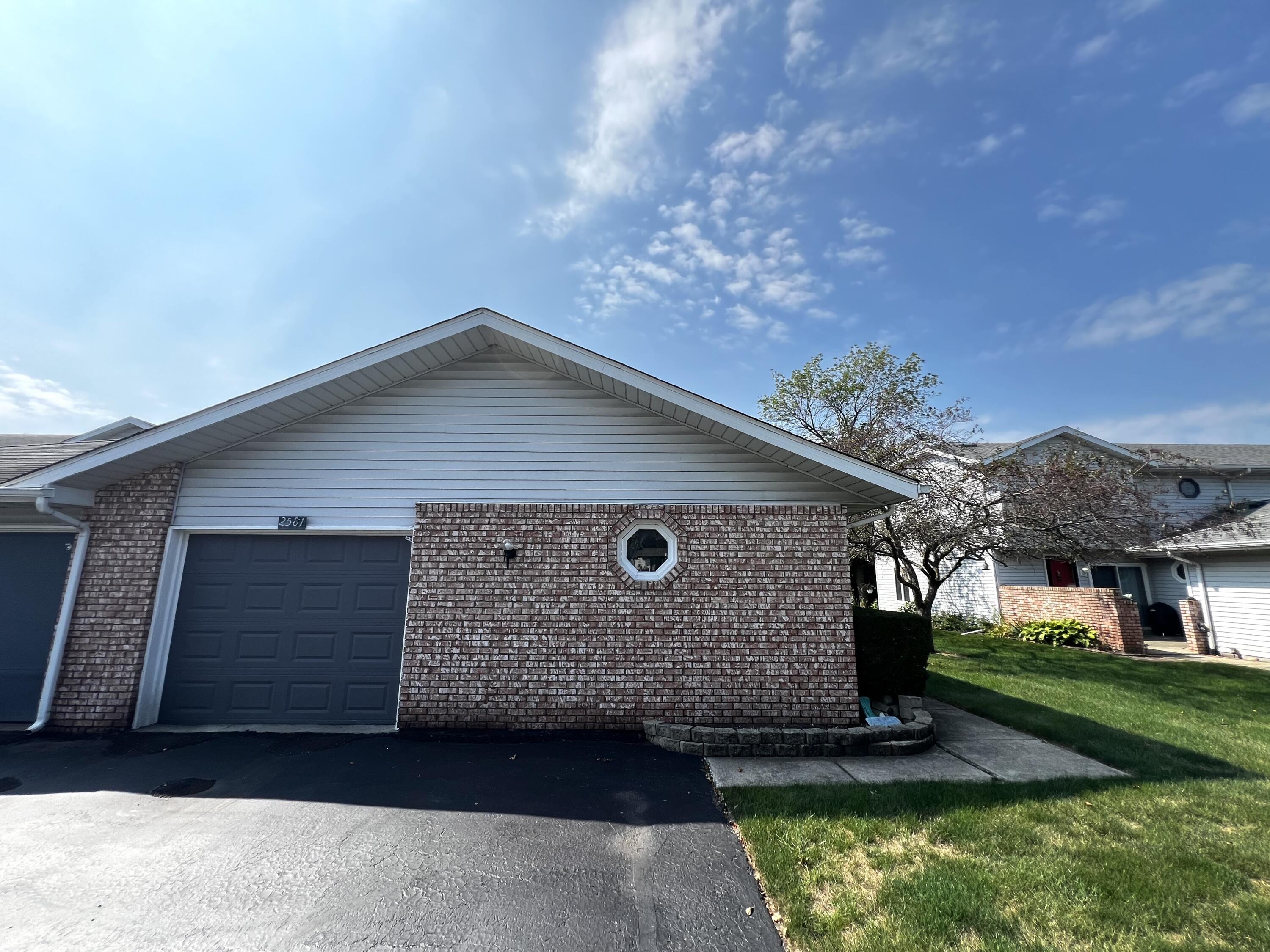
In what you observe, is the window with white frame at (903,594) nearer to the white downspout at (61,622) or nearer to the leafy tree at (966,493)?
the leafy tree at (966,493)

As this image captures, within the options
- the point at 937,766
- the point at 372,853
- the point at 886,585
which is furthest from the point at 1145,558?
the point at 372,853

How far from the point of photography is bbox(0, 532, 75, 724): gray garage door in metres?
6.98

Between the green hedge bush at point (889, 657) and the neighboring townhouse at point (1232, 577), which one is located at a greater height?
the neighboring townhouse at point (1232, 577)

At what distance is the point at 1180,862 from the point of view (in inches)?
153

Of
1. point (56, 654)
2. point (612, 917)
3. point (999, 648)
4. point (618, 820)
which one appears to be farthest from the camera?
point (999, 648)

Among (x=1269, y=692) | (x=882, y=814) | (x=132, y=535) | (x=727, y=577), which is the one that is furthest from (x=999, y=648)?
(x=132, y=535)

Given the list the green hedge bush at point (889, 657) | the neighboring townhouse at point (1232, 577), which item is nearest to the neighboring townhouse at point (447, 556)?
the green hedge bush at point (889, 657)

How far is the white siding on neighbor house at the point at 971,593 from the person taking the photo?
19141 mm

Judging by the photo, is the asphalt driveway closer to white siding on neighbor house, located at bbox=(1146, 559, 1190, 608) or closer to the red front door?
the red front door

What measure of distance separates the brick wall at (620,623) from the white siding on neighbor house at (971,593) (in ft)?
48.0

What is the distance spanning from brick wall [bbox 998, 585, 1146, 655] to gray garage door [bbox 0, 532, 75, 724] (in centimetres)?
2144

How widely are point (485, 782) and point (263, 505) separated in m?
4.68

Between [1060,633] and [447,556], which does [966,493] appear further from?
[447,556]

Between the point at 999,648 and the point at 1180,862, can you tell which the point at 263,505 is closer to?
the point at 1180,862
